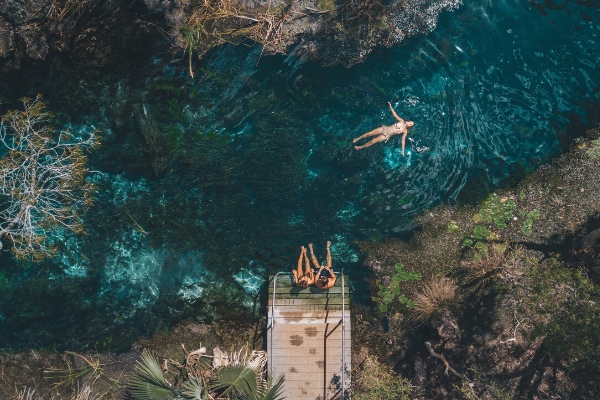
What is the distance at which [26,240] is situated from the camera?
9633mm

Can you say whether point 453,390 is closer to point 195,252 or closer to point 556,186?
point 556,186

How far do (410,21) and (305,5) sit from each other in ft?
6.66

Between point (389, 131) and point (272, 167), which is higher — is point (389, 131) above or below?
above

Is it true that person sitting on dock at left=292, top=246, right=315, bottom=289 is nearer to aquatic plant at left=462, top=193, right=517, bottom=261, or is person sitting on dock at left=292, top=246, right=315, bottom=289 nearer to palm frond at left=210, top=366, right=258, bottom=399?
palm frond at left=210, top=366, right=258, bottom=399

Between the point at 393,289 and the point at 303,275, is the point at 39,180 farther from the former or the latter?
the point at 393,289

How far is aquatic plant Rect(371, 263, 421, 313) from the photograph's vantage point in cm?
976

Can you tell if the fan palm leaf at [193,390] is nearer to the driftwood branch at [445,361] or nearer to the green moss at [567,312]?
the driftwood branch at [445,361]

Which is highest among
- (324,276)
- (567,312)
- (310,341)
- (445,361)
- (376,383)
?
(324,276)

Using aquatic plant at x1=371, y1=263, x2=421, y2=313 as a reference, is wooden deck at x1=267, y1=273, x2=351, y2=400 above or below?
below

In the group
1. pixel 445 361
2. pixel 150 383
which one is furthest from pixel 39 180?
pixel 445 361

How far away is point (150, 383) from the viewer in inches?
333

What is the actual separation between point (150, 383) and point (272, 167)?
14.5 ft

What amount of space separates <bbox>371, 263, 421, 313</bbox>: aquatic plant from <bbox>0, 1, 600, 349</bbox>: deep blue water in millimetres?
672

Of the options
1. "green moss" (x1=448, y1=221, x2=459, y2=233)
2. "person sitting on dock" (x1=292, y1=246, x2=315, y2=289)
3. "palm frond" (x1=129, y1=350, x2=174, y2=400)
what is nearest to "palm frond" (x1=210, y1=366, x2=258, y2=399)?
"palm frond" (x1=129, y1=350, x2=174, y2=400)
